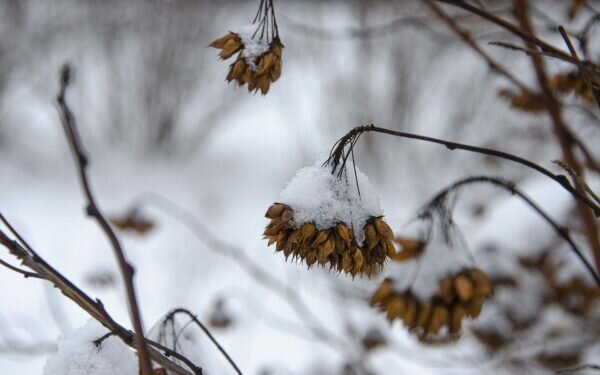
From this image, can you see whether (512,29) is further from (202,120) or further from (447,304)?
(202,120)

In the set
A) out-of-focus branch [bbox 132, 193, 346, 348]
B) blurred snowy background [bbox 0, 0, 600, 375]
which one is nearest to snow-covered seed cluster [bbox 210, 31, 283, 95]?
out-of-focus branch [bbox 132, 193, 346, 348]

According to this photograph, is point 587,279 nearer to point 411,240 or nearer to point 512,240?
point 512,240

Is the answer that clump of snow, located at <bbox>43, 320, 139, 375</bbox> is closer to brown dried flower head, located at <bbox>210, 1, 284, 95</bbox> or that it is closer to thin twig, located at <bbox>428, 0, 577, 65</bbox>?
brown dried flower head, located at <bbox>210, 1, 284, 95</bbox>

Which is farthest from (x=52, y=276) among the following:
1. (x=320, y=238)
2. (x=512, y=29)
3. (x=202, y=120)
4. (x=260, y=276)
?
(x=202, y=120)

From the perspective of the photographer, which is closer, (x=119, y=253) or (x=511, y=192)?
(x=119, y=253)

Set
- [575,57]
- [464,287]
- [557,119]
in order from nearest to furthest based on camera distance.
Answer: [575,57] → [464,287] → [557,119]
